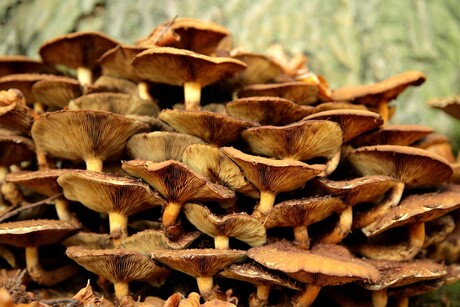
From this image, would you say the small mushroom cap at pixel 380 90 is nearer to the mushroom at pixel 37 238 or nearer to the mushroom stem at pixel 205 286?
the mushroom stem at pixel 205 286

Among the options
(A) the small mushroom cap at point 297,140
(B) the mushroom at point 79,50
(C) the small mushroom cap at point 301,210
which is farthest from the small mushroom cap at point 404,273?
(B) the mushroom at point 79,50

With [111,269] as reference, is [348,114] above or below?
above

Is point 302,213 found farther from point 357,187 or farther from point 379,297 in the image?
point 379,297

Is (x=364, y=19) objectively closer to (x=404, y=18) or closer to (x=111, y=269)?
(x=404, y=18)

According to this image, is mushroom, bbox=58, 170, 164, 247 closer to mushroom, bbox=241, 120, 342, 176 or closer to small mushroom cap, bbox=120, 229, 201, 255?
small mushroom cap, bbox=120, 229, 201, 255

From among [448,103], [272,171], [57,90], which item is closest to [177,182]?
[272,171]

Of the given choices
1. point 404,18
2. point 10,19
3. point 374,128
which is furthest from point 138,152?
point 404,18
